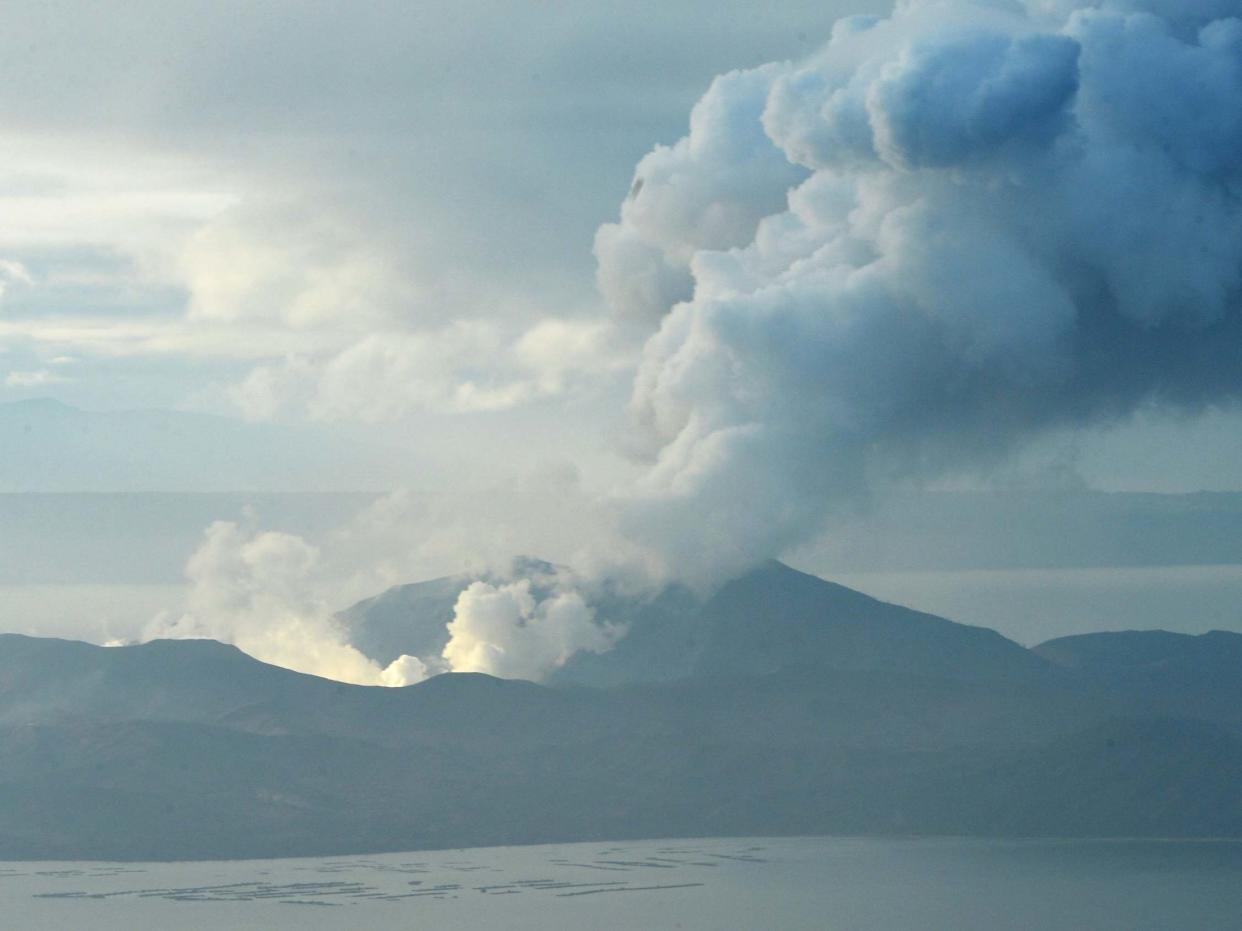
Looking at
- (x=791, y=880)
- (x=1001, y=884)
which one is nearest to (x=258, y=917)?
(x=791, y=880)

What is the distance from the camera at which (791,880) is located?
631ft

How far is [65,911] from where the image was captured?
568 feet

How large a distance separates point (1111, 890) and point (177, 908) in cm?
8709

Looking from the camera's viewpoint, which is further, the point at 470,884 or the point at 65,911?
the point at 470,884

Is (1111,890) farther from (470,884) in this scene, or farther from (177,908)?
(177,908)

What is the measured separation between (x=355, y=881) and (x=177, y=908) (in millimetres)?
22378

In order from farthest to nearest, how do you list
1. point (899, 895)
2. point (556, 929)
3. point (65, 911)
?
point (899, 895) < point (65, 911) < point (556, 929)

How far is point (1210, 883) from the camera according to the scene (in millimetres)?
194500

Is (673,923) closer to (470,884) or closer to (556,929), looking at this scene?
(556,929)

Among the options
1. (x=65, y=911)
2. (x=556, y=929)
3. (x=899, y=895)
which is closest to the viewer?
(x=556, y=929)

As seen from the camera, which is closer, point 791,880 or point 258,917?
point 258,917

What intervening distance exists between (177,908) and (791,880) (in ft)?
190

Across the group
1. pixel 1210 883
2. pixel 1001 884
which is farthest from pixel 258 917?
pixel 1210 883

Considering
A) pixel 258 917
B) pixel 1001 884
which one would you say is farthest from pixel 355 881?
pixel 1001 884
